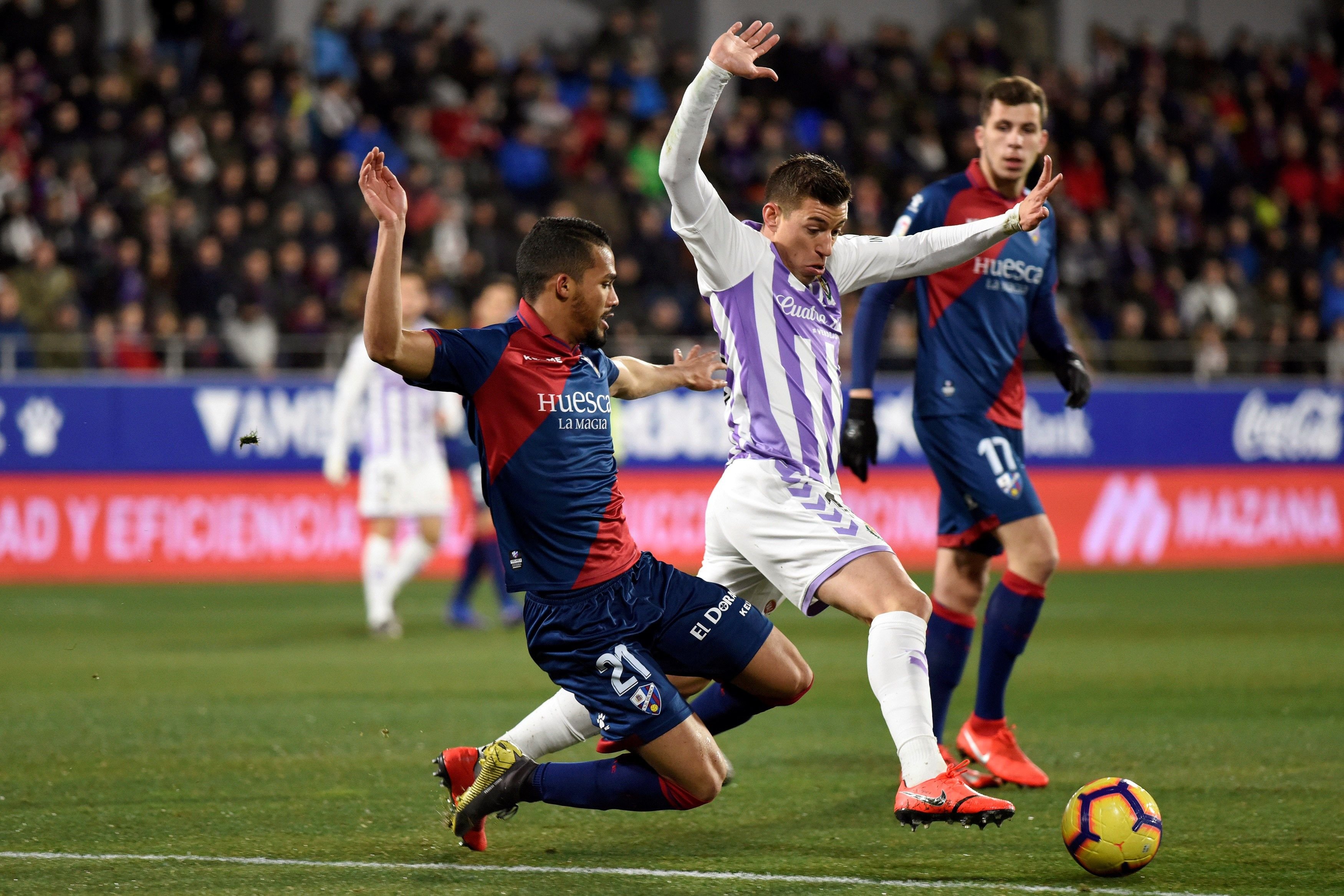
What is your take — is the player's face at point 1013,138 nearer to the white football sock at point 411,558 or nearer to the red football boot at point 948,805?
the red football boot at point 948,805

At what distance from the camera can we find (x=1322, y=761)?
6.50 m

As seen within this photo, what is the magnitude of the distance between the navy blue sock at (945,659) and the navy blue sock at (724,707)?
122 centimetres

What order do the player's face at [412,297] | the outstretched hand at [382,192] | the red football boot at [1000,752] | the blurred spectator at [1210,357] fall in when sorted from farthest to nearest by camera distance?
the blurred spectator at [1210,357]
the player's face at [412,297]
the red football boot at [1000,752]
the outstretched hand at [382,192]

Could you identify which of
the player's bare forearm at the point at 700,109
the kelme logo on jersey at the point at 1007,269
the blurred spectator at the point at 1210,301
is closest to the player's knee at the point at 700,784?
the player's bare forearm at the point at 700,109

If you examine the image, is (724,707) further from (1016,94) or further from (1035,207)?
(1016,94)

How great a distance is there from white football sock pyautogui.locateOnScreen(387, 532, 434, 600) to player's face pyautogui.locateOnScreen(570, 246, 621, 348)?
6811mm

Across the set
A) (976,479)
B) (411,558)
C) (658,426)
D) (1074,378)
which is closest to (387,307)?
(976,479)

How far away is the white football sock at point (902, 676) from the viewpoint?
4.72m

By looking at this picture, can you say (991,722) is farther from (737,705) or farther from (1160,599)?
(1160,599)

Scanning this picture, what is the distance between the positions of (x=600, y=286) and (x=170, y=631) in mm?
7686

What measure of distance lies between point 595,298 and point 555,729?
131cm

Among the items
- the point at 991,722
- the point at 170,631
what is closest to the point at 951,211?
the point at 991,722

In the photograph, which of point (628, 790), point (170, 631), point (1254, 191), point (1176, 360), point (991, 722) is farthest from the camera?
point (1254, 191)

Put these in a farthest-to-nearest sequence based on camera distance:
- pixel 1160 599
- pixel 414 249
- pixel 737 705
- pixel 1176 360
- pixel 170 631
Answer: pixel 1176 360 → pixel 414 249 → pixel 1160 599 → pixel 170 631 → pixel 737 705
